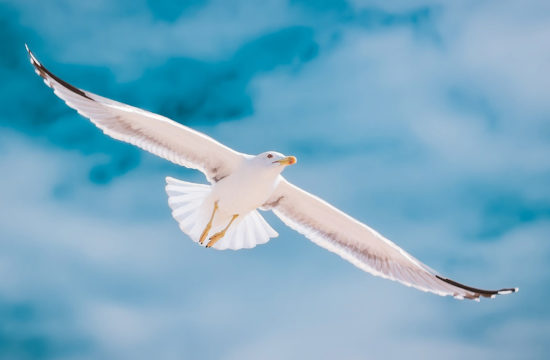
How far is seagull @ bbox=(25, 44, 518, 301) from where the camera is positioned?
6797 millimetres

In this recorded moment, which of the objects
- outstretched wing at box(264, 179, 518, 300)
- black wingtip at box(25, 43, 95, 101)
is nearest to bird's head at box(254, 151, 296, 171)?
outstretched wing at box(264, 179, 518, 300)

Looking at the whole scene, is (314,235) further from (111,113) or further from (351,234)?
(111,113)

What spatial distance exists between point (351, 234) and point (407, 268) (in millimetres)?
703

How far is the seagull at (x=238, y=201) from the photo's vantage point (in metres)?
6.80

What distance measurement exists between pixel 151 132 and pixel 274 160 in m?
1.27

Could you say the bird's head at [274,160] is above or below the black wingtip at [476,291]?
above

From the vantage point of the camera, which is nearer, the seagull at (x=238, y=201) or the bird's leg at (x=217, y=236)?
the seagull at (x=238, y=201)

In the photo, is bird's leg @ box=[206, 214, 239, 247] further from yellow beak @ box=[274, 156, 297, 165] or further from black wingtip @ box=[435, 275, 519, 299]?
black wingtip @ box=[435, 275, 519, 299]

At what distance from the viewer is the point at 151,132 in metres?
7.03

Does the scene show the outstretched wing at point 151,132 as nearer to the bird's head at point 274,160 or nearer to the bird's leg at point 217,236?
the bird's head at point 274,160

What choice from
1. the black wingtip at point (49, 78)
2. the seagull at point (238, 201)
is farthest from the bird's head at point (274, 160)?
the black wingtip at point (49, 78)

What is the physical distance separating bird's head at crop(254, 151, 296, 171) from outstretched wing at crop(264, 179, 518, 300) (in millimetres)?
561

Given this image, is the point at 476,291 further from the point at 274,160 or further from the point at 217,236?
the point at 217,236

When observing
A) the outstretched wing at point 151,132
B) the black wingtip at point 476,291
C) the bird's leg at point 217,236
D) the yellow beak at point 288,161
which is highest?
the outstretched wing at point 151,132
